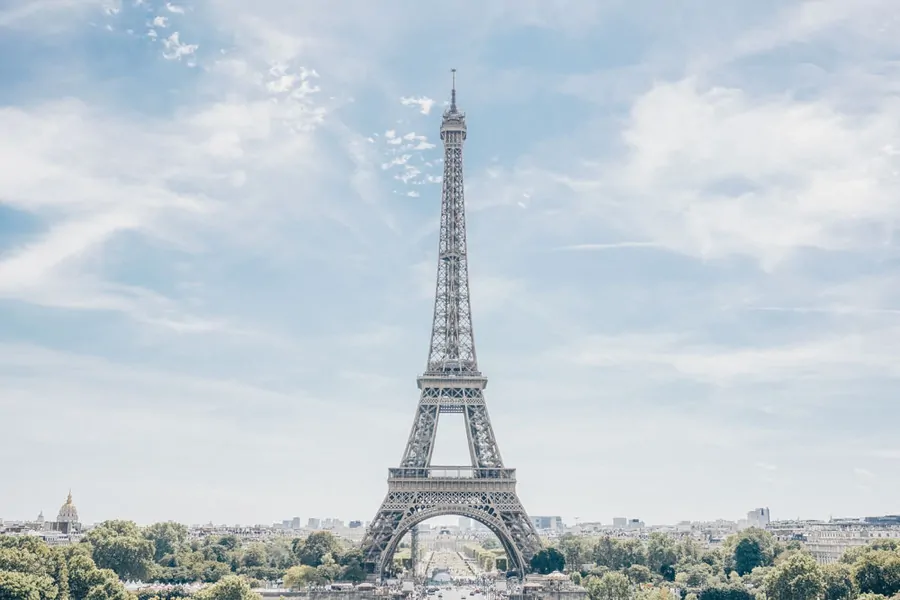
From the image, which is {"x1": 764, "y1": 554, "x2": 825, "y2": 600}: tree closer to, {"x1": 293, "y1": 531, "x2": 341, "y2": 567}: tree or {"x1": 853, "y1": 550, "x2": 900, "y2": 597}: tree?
{"x1": 853, "y1": 550, "x2": 900, "y2": 597}: tree

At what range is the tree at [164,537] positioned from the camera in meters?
114

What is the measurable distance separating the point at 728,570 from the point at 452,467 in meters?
41.3

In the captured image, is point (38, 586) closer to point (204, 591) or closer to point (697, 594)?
point (204, 591)

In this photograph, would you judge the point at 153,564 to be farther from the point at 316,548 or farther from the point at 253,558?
the point at 316,548

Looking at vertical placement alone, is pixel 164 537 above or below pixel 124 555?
above

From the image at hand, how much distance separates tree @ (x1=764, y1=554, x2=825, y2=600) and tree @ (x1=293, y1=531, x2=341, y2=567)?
5245 centimetres

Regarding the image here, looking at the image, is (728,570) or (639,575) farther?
(728,570)

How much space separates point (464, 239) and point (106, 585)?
4615cm

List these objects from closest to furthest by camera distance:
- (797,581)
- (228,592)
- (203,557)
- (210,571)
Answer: (228,592)
(797,581)
(210,571)
(203,557)

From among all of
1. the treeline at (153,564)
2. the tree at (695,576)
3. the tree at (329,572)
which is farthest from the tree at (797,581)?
the tree at (329,572)

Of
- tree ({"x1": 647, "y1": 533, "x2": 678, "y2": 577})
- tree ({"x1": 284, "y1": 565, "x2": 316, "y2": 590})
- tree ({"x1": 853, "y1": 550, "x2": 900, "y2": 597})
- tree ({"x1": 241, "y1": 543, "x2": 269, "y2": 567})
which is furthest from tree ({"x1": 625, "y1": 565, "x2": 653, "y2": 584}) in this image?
tree ({"x1": 241, "y1": 543, "x2": 269, "y2": 567})

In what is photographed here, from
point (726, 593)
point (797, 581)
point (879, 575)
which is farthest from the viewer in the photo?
point (726, 593)

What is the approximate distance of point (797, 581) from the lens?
6812 centimetres

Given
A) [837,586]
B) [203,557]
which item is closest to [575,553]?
[203,557]
